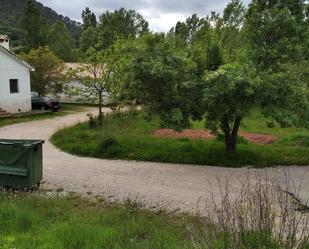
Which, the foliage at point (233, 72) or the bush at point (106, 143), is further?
the bush at point (106, 143)

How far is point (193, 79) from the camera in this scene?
50.4 ft

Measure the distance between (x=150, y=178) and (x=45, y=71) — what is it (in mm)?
30297

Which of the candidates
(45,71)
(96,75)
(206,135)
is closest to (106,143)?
(206,135)

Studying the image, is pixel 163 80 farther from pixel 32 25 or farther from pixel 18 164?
pixel 32 25

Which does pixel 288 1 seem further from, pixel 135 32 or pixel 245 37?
pixel 135 32

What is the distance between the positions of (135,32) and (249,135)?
54877 millimetres

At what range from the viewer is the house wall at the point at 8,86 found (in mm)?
34406

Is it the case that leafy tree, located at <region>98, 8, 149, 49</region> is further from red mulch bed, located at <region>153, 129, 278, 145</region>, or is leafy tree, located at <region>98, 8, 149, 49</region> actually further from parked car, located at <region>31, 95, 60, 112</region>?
red mulch bed, located at <region>153, 129, 278, 145</region>

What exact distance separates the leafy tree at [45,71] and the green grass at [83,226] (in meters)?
32.3

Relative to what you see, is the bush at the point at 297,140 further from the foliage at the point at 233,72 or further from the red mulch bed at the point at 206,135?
the foliage at the point at 233,72

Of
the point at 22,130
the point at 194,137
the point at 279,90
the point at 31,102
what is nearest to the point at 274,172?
the point at 279,90

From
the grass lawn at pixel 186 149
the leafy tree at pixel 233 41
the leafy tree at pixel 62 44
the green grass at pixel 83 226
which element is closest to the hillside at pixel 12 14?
the leafy tree at pixel 62 44

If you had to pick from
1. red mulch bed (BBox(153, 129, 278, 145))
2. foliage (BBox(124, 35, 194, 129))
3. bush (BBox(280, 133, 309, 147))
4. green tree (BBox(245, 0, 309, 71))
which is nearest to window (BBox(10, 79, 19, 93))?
red mulch bed (BBox(153, 129, 278, 145))

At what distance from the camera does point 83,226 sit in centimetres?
732
